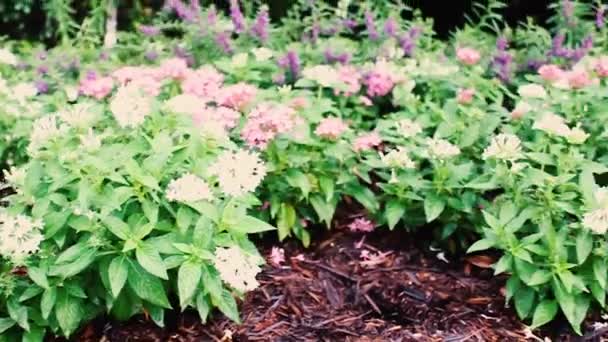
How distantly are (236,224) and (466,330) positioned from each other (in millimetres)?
974

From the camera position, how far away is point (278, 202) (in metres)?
3.35

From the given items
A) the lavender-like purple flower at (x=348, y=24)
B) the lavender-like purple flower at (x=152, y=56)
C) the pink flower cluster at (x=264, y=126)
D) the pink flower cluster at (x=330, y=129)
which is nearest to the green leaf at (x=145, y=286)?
the pink flower cluster at (x=264, y=126)

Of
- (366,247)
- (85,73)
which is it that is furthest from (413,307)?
(85,73)

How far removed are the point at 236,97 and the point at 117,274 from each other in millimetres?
1174

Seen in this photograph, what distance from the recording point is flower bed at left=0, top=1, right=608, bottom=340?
8.62 ft

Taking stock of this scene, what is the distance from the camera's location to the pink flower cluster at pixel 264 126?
10.5 feet

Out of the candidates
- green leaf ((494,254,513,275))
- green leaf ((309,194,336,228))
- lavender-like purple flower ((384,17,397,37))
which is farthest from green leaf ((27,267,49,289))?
lavender-like purple flower ((384,17,397,37))

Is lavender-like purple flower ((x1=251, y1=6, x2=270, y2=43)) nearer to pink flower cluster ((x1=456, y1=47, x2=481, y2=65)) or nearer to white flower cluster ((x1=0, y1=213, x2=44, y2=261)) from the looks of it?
pink flower cluster ((x1=456, y1=47, x2=481, y2=65))

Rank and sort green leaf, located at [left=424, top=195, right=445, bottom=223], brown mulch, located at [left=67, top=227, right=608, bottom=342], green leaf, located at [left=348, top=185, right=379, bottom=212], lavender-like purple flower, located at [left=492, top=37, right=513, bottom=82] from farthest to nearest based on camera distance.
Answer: lavender-like purple flower, located at [left=492, top=37, right=513, bottom=82] → green leaf, located at [left=348, top=185, right=379, bottom=212] → green leaf, located at [left=424, top=195, right=445, bottom=223] → brown mulch, located at [left=67, top=227, right=608, bottom=342]

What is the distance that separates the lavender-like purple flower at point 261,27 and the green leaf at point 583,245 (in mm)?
2260

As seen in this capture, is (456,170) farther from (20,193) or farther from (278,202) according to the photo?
(20,193)

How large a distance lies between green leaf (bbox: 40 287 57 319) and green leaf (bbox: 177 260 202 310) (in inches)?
Result: 16.5

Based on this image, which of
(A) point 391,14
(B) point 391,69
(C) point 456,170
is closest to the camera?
(C) point 456,170

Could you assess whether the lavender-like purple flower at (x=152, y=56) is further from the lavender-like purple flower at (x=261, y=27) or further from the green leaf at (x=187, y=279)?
the green leaf at (x=187, y=279)
